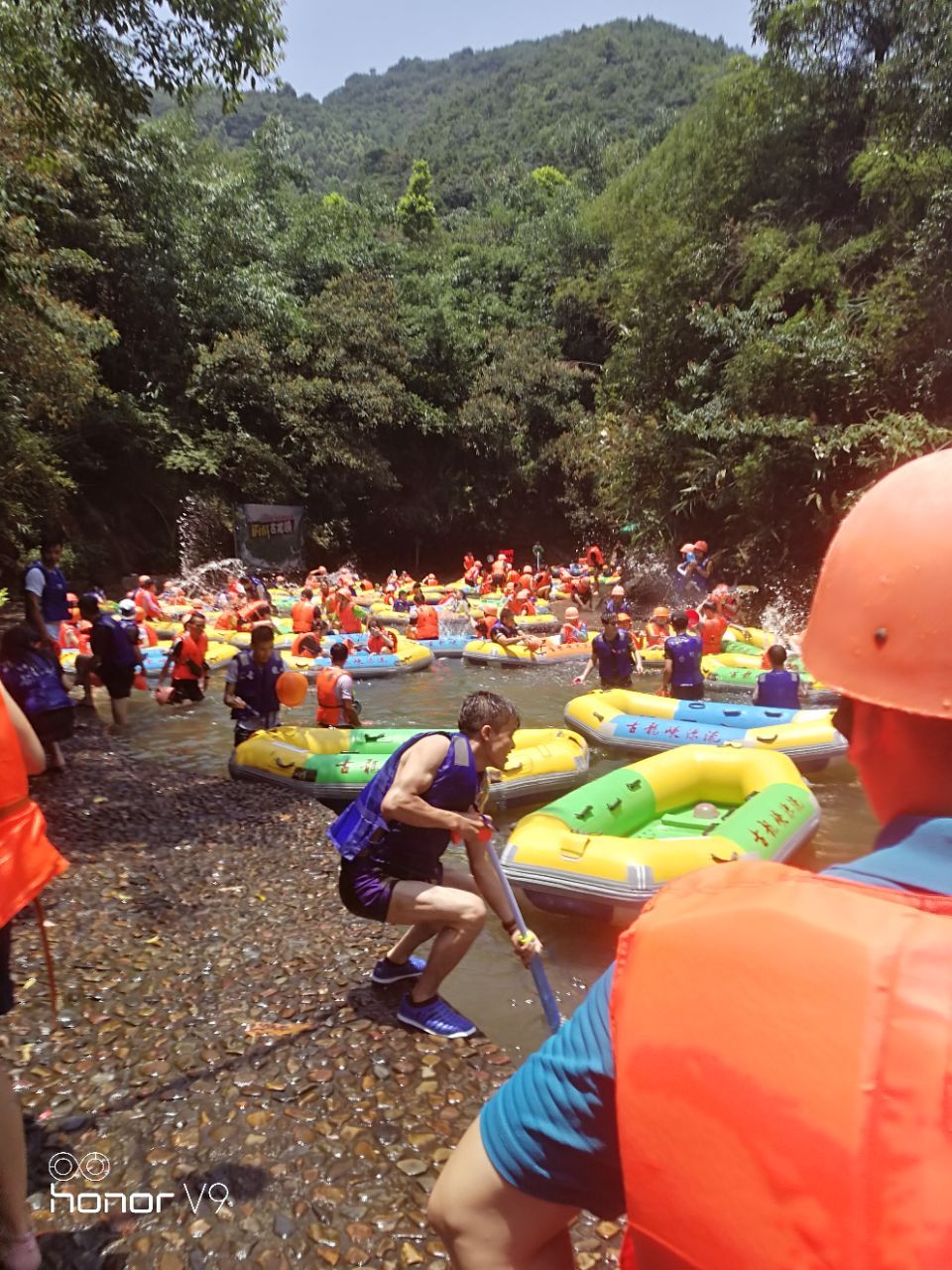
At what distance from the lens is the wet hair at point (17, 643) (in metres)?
5.73

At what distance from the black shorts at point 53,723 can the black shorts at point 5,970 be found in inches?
162

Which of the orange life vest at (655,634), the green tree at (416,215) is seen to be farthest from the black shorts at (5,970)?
the green tree at (416,215)

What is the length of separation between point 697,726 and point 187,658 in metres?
6.10

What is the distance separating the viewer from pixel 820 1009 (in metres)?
0.66

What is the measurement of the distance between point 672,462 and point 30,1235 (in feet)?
63.7

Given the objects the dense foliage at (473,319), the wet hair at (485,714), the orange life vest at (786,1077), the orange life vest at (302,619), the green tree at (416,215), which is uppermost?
the green tree at (416,215)

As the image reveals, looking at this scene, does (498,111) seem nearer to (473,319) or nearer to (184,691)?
(473,319)

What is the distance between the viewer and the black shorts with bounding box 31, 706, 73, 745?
232 inches

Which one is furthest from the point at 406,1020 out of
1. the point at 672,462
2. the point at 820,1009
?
the point at 672,462

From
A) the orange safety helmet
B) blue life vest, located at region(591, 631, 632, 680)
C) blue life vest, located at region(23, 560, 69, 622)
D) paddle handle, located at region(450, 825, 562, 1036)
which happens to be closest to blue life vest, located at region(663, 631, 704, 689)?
blue life vest, located at region(591, 631, 632, 680)

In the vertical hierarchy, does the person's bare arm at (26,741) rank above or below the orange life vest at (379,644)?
above

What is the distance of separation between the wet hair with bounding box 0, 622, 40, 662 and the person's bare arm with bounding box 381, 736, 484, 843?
3616mm

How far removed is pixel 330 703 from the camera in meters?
8.23

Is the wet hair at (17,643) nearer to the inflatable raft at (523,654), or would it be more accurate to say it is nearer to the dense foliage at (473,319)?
the dense foliage at (473,319)
